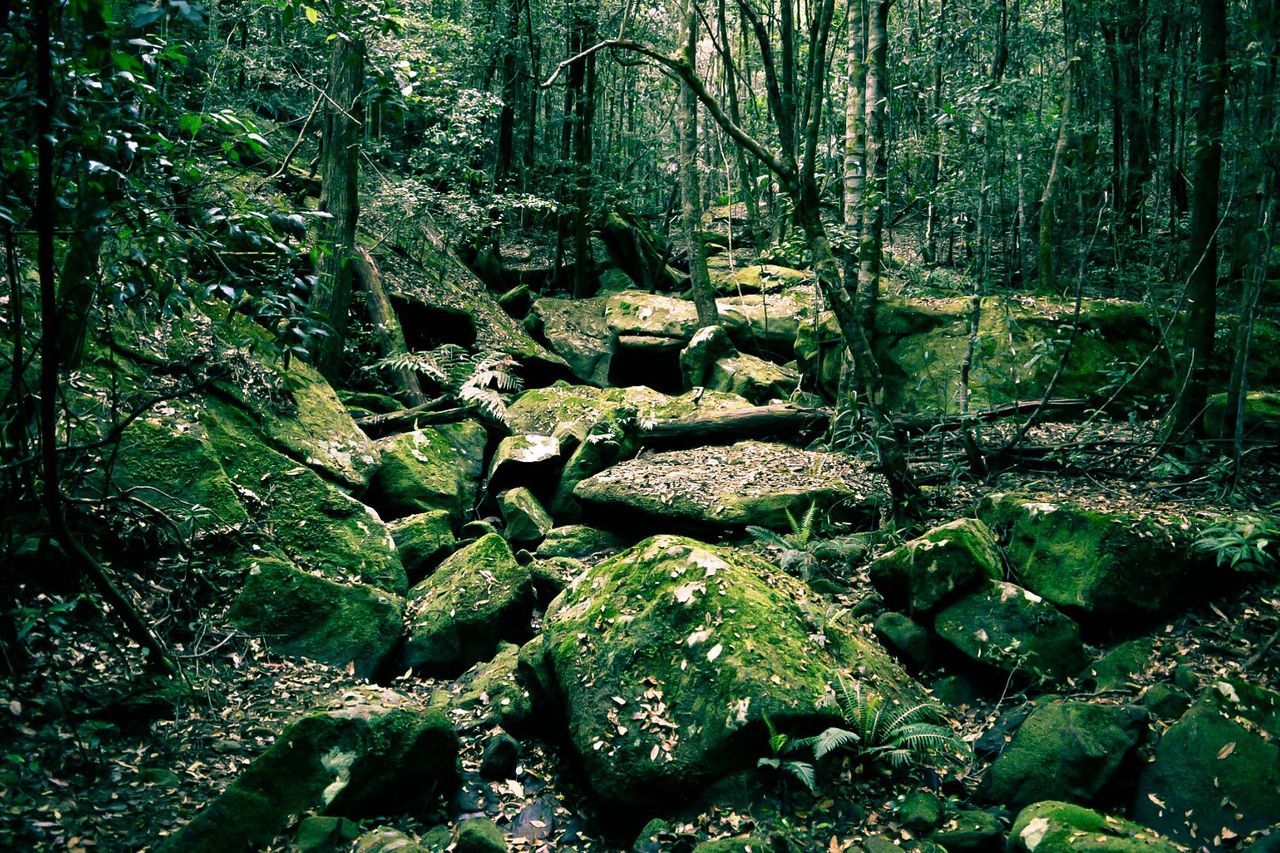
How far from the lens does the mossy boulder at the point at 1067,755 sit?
12.9 feet

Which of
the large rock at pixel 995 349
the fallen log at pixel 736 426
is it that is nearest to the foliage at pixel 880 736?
the large rock at pixel 995 349

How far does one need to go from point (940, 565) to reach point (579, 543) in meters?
3.75

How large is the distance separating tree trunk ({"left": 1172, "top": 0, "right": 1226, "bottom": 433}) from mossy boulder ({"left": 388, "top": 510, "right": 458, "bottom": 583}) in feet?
22.1

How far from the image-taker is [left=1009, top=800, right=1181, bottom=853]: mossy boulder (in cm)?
330

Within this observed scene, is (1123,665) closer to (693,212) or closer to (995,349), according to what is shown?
(995,349)

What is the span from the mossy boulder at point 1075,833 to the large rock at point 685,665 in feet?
3.57

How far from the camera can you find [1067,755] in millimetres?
3998

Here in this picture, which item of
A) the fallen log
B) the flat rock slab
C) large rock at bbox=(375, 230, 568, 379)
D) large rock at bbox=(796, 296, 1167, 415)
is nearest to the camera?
the flat rock slab

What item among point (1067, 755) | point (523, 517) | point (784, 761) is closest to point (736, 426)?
point (523, 517)

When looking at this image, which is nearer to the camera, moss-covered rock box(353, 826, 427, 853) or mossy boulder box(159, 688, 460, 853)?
mossy boulder box(159, 688, 460, 853)

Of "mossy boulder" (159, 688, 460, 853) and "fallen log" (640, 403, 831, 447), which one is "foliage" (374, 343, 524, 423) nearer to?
"fallen log" (640, 403, 831, 447)

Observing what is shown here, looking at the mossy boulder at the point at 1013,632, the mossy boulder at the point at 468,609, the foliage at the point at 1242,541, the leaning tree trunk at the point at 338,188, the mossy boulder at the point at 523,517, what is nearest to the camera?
the foliage at the point at 1242,541

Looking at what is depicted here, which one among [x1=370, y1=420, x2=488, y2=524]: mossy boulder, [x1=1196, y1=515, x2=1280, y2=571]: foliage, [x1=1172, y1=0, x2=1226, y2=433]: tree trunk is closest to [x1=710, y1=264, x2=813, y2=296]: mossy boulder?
[x1=370, y1=420, x2=488, y2=524]: mossy boulder

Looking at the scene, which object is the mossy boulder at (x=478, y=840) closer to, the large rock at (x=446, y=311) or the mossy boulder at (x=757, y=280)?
the large rock at (x=446, y=311)
